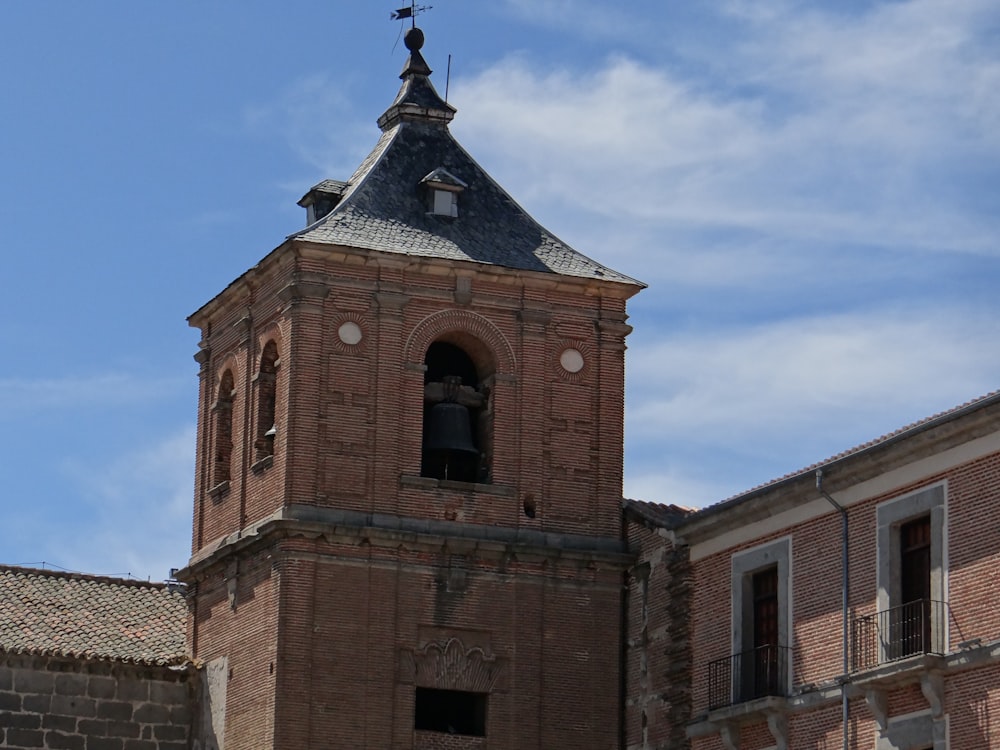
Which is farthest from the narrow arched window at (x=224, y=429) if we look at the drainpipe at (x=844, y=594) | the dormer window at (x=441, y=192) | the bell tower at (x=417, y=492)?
the drainpipe at (x=844, y=594)

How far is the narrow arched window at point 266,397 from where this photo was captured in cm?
3147

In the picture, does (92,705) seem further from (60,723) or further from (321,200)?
(321,200)

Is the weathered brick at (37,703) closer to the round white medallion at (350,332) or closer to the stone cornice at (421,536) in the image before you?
the stone cornice at (421,536)

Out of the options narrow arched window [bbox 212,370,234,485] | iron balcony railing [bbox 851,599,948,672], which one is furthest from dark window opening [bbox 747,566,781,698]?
narrow arched window [bbox 212,370,234,485]

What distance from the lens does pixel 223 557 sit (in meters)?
31.5

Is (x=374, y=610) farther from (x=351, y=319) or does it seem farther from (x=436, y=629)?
(x=351, y=319)

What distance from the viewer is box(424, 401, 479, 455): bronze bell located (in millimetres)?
31203

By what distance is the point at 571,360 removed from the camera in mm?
31875

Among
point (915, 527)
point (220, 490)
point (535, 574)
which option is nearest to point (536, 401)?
point (535, 574)

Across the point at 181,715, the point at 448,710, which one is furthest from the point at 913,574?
the point at 181,715

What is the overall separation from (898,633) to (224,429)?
10444mm

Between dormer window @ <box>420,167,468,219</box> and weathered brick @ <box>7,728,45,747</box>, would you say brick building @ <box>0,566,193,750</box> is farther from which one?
dormer window @ <box>420,167,468,219</box>

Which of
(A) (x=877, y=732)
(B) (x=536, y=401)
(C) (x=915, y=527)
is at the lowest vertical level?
(A) (x=877, y=732)

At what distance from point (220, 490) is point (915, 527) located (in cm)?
990
